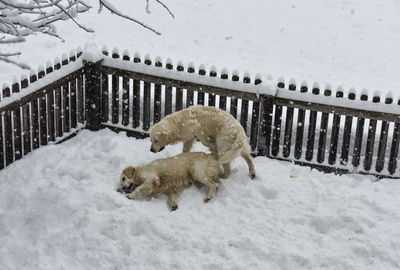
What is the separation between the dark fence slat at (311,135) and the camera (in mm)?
8711

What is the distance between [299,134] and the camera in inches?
349

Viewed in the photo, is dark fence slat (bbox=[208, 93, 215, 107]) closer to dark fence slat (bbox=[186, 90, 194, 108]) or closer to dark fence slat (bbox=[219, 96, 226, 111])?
dark fence slat (bbox=[219, 96, 226, 111])

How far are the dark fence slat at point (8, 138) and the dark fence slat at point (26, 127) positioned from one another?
24 cm

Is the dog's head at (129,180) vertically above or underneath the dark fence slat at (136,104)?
underneath

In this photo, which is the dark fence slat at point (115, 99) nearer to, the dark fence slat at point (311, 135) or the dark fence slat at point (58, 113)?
the dark fence slat at point (58, 113)

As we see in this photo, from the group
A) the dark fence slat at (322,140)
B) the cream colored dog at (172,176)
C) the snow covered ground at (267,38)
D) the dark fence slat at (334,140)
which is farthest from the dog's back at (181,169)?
the snow covered ground at (267,38)

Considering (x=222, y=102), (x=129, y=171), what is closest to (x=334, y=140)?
(x=222, y=102)

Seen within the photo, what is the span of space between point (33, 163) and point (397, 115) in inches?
205

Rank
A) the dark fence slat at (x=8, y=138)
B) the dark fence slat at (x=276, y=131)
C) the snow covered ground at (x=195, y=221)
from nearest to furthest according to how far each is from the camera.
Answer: the snow covered ground at (x=195, y=221) → the dark fence slat at (x=8, y=138) → the dark fence slat at (x=276, y=131)

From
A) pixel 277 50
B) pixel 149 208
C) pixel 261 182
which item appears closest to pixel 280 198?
pixel 261 182

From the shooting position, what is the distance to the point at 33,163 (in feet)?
27.0

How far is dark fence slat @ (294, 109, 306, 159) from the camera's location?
8.73 metres

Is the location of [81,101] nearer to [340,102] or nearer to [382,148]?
[340,102]

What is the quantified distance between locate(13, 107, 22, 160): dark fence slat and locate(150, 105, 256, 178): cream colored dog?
2.01 meters
